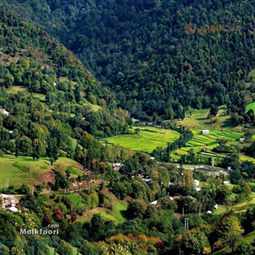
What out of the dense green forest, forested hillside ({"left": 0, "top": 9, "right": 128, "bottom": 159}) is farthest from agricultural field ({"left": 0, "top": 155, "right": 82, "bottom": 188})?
forested hillside ({"left": 0, "top": 9, "right": 128, "bottom": 159})

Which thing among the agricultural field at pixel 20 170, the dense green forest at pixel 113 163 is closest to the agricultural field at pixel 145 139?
the dense green forest at pixel 113 163

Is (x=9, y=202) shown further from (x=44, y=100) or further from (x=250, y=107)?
(x=250, y=107)

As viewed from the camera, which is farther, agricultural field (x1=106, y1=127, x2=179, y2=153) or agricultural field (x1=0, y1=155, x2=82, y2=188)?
agricultural field (x1=106, y1=127, x2=179, y2=153)

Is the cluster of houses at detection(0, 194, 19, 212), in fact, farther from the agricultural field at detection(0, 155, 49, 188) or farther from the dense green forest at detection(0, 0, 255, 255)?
the agricultural field at detection(0, 155, 49, 188)

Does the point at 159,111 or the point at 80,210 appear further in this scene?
the point at 159,111

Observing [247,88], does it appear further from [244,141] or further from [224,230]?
[224,230]

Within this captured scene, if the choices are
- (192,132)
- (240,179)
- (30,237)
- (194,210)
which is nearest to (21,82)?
(192,132)

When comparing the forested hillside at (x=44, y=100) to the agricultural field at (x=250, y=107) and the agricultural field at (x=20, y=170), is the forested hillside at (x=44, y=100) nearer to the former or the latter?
the agricultural field at (x=20, y=170)

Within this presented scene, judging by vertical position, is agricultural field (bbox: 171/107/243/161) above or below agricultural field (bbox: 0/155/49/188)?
below

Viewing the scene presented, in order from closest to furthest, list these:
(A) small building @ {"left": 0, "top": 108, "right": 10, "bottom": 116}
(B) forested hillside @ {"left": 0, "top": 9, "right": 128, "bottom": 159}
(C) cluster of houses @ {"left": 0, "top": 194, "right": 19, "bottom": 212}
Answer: (C) cluster of houses @ {"left": 0, "top": 194, "right": 19, "bottom": 212} < (B) forested hillside @ {"left": 0, "top": 9, "right": 128, "bottom": 159} < (A) small building @ {"left": 0, "top": 108, "right": 10, "bottom": 116}
